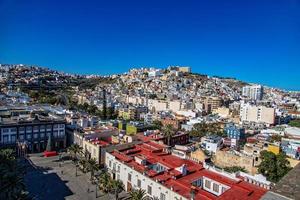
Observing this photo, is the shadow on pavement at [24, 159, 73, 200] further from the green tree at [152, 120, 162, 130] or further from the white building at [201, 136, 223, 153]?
the green tree at [152, 120, 162, 130]

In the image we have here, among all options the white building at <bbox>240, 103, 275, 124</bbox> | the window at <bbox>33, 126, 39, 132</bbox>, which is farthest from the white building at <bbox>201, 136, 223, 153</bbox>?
the white building at <bbox>240, 103, 275, 124</bbox>

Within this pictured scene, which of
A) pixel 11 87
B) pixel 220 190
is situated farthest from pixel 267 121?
pixel 11 87

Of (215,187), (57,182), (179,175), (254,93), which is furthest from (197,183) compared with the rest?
(254,93)

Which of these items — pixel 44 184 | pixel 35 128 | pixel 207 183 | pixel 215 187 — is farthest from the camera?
pixel 35 128

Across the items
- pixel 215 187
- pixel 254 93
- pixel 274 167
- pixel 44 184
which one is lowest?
pixel 44 184

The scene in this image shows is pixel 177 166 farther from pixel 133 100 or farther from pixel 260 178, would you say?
pixel 133 100

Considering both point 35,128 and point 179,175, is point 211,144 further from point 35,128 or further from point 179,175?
point 35,128

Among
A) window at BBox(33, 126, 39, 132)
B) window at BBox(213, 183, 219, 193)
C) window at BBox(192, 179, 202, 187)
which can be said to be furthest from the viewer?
window at BBox(33, 126, 39, 132)
